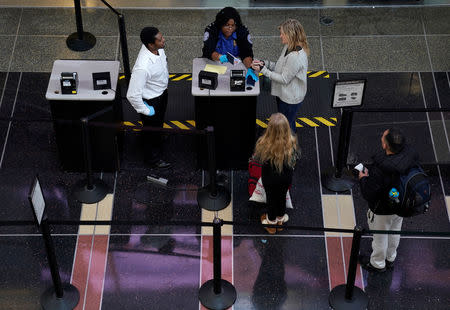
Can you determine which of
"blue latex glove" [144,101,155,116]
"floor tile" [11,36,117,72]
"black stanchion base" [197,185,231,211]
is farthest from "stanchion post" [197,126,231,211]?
"floor tile" [11,36,117,72]

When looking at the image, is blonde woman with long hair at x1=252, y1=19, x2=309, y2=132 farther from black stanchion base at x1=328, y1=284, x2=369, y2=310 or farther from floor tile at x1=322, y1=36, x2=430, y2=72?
black stanchion base at x1=328, y1=284, x2=369, y2=310

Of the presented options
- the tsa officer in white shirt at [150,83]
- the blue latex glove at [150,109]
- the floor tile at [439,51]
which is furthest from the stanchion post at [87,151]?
the floor tile at [439,51]

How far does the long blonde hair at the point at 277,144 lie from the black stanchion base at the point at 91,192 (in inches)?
73.1

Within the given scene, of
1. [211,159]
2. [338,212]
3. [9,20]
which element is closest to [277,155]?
[211,159]

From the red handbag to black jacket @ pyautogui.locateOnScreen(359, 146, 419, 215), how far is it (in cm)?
134

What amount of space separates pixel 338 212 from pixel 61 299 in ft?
8.90

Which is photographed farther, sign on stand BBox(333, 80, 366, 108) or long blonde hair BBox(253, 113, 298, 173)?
sign on stand BBox(333, 80, 366, 108)

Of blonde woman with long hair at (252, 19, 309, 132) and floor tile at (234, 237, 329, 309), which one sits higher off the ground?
blonde woman with long hair at (252, 19, 309, 132)

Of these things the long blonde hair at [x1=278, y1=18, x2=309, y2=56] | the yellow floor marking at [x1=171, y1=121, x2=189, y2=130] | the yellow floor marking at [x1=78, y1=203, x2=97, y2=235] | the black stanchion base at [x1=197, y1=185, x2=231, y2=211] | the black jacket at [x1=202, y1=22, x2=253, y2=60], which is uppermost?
the long blonde hair at [x1=278, y1=18, x2=309, y2=56]

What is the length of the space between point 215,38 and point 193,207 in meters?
1.64

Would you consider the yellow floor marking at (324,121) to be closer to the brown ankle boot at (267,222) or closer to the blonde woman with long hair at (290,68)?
the blonde woman with long hair at (290,68)

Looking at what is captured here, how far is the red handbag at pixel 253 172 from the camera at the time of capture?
25.7ft

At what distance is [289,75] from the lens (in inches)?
306

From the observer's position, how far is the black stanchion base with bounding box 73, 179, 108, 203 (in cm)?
818
